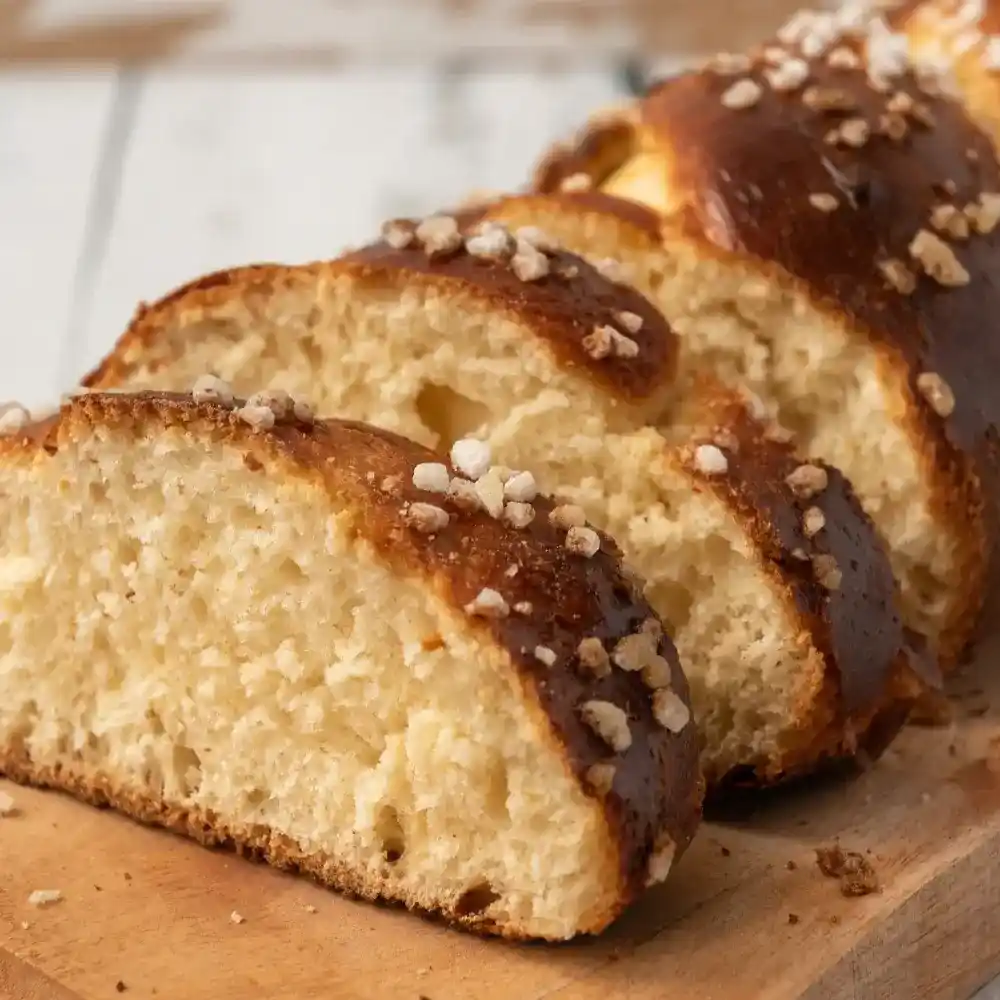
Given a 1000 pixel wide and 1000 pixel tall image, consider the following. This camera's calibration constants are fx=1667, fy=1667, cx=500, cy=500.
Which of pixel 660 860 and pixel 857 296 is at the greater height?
pixel 857 296

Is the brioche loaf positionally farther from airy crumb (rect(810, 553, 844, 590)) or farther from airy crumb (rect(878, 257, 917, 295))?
airy crumb (rect(810, 553, 844, 590))

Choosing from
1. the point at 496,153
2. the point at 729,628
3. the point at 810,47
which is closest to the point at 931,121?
the point at 810,47

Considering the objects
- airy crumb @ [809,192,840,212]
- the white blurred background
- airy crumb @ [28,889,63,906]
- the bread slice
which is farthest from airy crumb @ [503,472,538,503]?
the white blurred background

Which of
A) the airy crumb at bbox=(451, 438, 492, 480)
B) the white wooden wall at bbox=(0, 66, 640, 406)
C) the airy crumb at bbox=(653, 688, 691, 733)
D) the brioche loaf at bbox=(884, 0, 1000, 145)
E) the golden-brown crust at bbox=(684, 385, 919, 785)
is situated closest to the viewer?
the airy crumb at bbox=(653, 688, 691, 733)

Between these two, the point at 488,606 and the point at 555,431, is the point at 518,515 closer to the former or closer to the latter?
the point at 488,606

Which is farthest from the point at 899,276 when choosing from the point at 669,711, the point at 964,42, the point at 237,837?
the point at 237,837

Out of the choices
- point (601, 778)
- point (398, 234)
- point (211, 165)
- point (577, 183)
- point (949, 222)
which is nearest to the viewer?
point (601, 778)

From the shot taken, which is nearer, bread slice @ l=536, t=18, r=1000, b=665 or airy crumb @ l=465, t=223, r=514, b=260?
airy crumb @ l=465, t=223, r=514, b=260

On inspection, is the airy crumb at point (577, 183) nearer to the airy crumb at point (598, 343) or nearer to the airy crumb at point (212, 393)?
the airy crumb at point (598, 343)

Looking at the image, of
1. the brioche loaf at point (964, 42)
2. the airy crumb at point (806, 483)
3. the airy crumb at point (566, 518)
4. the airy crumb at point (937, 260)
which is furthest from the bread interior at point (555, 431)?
the brioche loaf at point (964, 42)
